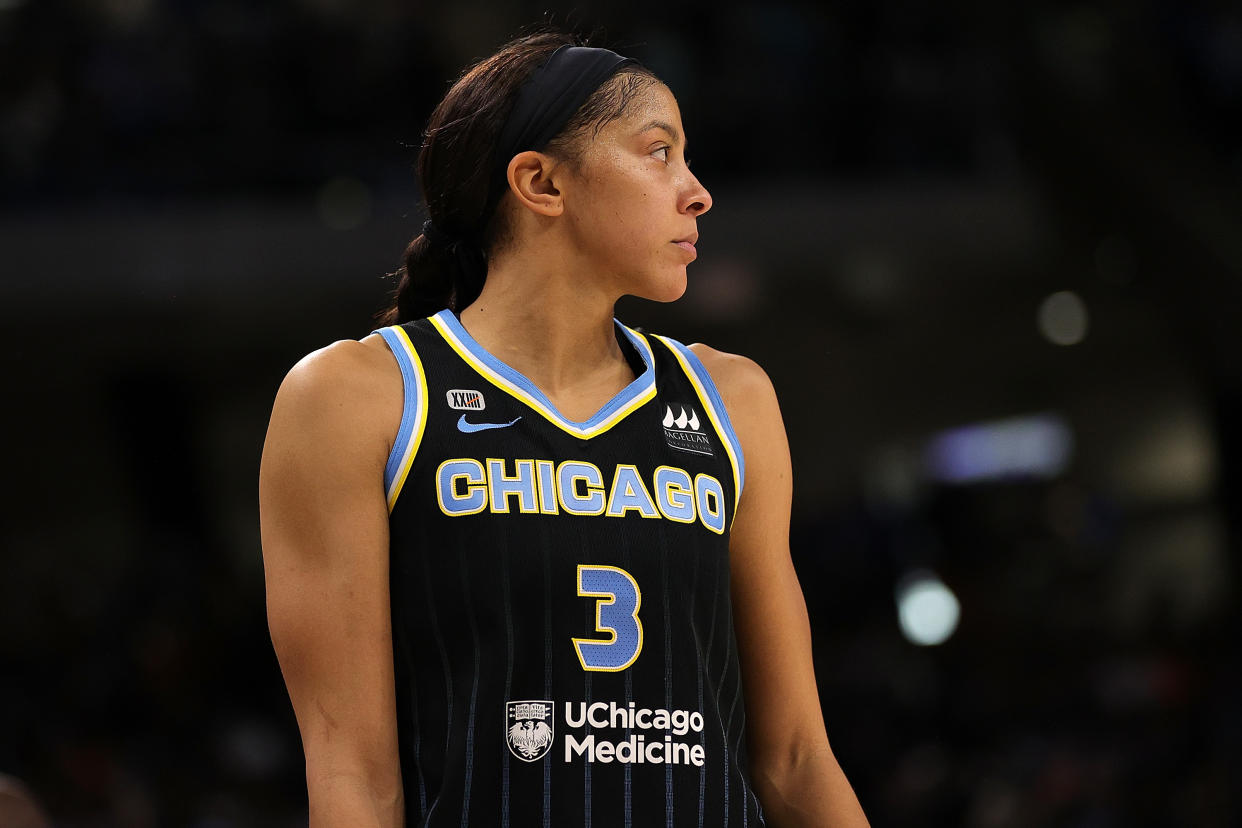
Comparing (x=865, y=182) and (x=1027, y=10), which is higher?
(x=1027, y=10)

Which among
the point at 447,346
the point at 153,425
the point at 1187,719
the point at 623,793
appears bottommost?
the point at 1187,719

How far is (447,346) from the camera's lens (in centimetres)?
218

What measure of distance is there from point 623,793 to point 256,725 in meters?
6.31

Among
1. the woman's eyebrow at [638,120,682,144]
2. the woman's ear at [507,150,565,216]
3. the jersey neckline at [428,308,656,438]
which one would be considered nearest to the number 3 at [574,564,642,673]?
the jersey neckline at [428,308,656,438]

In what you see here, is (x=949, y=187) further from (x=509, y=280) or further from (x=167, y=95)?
(x=509, y=280)

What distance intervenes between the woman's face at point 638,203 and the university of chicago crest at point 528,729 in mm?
614

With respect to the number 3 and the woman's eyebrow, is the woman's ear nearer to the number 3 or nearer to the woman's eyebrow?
the woman's eyebrow

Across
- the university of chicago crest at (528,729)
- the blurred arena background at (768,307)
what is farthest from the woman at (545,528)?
the blurred arena background at (768,307)

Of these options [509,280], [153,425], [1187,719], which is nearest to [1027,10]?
[1187,719]

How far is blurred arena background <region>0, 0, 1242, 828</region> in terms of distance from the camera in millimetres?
8031

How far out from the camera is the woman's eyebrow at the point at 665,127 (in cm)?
219

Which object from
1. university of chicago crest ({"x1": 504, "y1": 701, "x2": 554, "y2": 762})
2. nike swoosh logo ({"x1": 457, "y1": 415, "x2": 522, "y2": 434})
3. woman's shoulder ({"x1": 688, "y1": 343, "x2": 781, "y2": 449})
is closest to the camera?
university of chicago crest ({"x1": 504, "y1": 701, "x2": 554, "y2": 762})

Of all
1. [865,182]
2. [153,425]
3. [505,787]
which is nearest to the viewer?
[505,787]

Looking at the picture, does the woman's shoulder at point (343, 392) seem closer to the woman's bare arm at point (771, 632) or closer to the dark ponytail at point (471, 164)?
the dark ponytail at point (471, 164)
